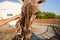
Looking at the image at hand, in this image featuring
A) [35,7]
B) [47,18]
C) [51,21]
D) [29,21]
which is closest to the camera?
[29,21]

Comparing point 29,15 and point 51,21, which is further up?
point 29,15

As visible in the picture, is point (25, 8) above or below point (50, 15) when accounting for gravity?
above

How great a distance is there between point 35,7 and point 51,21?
2424 cm

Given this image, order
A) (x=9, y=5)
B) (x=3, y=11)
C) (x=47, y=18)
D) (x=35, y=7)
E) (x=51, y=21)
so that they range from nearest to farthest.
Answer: (x=35, y=7) → (x=3, y=11) → (x=9, y=5) → (x=51, y=21) → (x=47, y=18)

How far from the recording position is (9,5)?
22031mm

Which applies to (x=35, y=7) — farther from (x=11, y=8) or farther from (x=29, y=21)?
(x=11, y=8)

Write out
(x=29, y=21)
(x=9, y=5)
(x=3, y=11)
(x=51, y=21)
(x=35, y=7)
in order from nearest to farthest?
(x=29, y=21)
(x=35, y=7)
(x=3, y=11)
(x=9, y=5)
(x=51, y=21)

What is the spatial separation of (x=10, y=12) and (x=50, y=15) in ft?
35.1

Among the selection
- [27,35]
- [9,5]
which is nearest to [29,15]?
[27,35]

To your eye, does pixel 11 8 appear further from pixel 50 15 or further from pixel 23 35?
pixel 23 35

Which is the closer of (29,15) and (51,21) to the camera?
(29,15)

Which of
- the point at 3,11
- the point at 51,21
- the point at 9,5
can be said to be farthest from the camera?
the point at 51,21

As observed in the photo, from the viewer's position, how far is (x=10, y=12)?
20719 mm

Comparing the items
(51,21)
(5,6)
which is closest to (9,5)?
(5,6)
